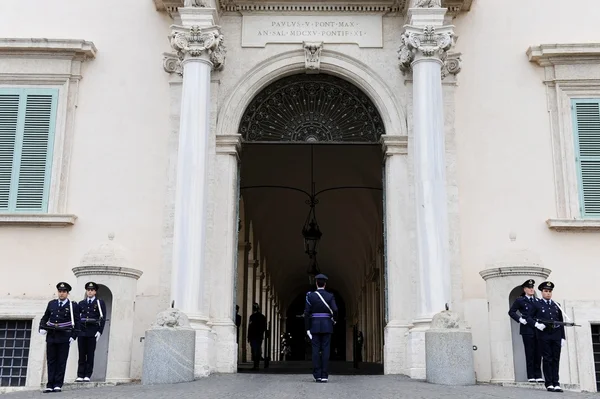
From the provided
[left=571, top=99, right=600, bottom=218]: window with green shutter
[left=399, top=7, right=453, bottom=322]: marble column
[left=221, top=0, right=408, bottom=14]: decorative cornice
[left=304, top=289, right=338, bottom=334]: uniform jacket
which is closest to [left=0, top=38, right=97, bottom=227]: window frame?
[left=221, top=0, right=408, bottom=14]: decorative cornice

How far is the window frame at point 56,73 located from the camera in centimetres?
1440

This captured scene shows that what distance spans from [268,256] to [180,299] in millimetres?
19641

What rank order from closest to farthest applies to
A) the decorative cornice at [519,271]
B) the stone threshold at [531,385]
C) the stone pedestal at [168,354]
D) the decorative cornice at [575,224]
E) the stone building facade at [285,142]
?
the stone pedestal at [168,354]
the stone threshold at [531,385]
the decorative cornice at [519,271]
the stone building facade at [285,142]
the decorative cornice at [575,224]

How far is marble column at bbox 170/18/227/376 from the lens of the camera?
12602mm

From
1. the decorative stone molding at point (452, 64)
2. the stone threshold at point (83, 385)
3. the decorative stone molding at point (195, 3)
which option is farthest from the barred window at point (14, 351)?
the decorative stone molding at point (452, 64)

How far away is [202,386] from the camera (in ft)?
34.5

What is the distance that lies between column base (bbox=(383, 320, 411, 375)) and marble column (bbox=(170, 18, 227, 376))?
9.99ft

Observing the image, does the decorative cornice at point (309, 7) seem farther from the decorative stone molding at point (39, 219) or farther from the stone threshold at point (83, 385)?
the stone threshold at point (83, 385)

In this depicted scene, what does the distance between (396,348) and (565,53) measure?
6.29 meters

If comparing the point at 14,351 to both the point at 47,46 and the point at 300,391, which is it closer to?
the point at 47,46

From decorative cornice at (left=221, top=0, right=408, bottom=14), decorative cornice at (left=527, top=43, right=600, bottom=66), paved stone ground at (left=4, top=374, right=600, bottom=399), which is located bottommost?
paved stone ground at (left=4, top=374, right=600, bottom=399)

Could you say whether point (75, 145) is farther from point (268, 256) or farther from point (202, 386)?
point (268, 256)

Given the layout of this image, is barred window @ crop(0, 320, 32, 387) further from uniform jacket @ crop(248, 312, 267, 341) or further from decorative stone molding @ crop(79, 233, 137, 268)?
uniform jacket @ crop(248, 312, 267, 341)

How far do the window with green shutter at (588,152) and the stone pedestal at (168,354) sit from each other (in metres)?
7.57
